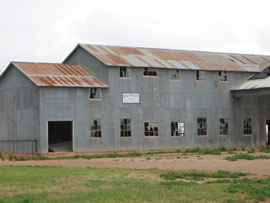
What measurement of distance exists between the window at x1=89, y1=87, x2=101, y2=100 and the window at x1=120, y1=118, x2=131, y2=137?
2847 mm

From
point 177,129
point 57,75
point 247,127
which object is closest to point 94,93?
point 57,75

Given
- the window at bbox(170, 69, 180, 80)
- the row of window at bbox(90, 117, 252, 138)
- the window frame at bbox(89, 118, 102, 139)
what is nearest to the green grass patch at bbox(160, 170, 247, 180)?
the window frame at bbox(89, 118, 102, 139)

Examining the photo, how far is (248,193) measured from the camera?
56.9 ft

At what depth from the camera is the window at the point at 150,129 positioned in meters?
44.7

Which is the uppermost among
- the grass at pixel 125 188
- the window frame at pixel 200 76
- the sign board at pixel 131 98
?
the window frame at pixel 200 76

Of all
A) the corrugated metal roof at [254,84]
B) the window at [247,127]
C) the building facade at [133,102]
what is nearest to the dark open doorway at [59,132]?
the building facade at [133,102]

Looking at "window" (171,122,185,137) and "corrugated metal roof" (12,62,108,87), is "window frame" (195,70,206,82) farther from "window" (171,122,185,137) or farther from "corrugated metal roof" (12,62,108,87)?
"corrugated metal roof" (12,62,108,87)

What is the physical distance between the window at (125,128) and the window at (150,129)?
1.64 metres

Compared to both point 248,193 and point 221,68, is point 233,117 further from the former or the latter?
point 248,193

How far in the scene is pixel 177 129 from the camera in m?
46.2

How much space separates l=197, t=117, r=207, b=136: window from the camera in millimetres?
47219

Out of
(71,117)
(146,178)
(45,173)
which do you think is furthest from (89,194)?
(71,117)

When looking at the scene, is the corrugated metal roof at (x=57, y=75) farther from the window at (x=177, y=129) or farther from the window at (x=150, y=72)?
the window at (x=177, y=129)

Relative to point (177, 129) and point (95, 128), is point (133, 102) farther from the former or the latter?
point (177, 129)
